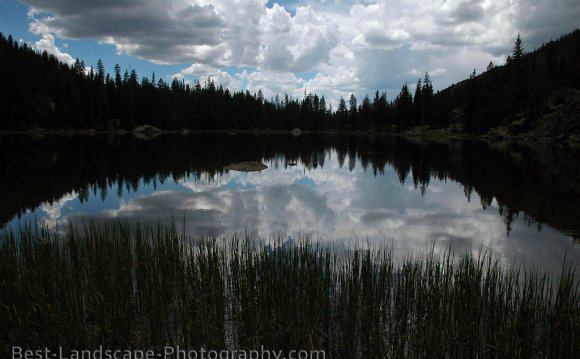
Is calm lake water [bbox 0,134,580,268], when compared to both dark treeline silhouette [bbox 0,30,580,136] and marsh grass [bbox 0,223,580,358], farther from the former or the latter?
dark treeline silhouette [bbox 0,30,580,136]

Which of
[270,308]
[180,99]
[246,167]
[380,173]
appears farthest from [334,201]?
[180,99]

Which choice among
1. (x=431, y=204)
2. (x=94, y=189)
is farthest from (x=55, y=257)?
(x=431, y=204)

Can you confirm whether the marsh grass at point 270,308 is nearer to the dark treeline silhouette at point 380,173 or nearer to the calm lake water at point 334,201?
the calm lake water at point 334,201

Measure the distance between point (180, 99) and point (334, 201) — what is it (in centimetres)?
15885

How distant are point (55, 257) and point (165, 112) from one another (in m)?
163

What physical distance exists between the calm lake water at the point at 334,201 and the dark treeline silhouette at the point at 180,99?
66690 millimetres

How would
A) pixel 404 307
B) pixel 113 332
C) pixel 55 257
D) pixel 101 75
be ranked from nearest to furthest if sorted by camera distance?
pixel 113 332 → pixel 404 307 → pixel 55 257 → pixel 101 75

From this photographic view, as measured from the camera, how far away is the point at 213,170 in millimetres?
42625

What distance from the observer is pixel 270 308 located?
8.70 meters

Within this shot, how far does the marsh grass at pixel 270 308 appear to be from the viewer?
7617mm

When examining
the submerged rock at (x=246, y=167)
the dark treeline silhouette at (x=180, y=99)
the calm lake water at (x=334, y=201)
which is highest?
the dark treeline silhouette at (x=180, y=99)

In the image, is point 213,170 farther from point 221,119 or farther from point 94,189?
point 221,119

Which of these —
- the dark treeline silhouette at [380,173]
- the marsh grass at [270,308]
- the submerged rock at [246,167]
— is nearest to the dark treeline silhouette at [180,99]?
the dark treeline silhouette at [380,173]

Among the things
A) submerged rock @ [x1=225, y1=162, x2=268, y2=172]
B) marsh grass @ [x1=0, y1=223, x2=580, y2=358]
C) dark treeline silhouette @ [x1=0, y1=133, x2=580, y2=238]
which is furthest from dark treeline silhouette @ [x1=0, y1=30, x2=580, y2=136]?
marsh grass @ [x1=0, y1=223, x2=580, y2=358]
